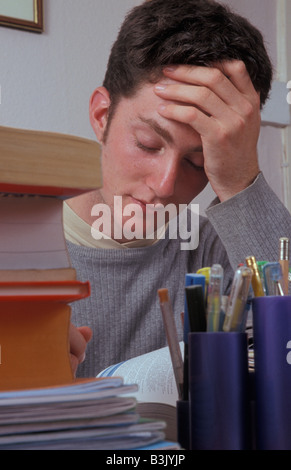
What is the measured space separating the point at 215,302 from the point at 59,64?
1161 mm

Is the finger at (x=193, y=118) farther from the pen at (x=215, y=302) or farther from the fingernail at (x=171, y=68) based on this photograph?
the pen at (x=215, y=302)

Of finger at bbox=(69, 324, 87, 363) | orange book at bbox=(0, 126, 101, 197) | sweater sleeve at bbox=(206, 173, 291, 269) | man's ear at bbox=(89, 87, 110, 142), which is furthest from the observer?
man's ear at bbox=(89, 87, 110, 142)

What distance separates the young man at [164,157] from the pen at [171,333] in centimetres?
45

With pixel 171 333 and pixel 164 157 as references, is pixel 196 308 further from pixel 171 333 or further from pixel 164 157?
pixel 164 157

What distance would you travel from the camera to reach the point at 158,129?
3.27 ft

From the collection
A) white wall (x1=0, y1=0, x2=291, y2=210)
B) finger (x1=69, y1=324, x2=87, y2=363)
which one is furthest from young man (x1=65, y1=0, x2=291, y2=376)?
finger (x1=69, y1=324, x2=87, y2=363)

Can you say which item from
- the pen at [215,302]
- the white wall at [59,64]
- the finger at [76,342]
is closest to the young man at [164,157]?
the white wall at [59,64]

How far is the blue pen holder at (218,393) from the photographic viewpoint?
39cm

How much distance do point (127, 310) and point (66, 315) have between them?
704mm

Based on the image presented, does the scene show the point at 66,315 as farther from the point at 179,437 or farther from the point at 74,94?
the point at 74,94

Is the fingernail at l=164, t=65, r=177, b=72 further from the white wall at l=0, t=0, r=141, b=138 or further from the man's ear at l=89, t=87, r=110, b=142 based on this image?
the white wall at l=0, t=0, r=141, b=138

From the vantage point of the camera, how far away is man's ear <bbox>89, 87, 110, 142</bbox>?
3.83ft

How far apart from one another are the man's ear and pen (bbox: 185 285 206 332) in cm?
79

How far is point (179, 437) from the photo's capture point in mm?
442
